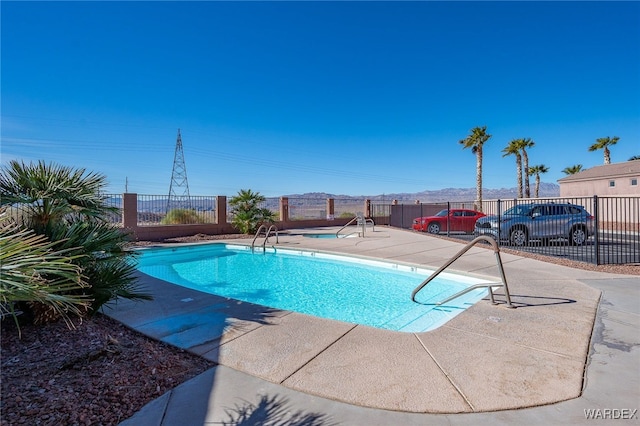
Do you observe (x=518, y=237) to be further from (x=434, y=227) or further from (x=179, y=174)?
(x=179, y=174)

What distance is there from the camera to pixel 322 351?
3.03 meters

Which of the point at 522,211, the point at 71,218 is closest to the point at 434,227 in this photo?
the point at 522,211

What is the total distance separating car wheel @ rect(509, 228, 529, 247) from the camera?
10.1 metres

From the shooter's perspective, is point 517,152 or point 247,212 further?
point 517,152

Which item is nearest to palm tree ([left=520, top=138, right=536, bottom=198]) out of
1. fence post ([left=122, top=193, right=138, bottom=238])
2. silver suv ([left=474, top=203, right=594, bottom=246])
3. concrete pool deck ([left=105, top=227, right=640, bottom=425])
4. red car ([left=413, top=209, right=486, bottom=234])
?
red car ([left=413, top=209, right=486, bottom=234])

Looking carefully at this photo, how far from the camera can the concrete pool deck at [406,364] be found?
2.12m

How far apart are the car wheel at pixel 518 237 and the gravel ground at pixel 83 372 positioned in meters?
10.6

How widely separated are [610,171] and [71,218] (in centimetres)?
3192

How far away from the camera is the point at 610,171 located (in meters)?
23.1

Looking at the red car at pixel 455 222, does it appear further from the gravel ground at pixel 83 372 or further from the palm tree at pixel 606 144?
the palm tree at pixel 606 144

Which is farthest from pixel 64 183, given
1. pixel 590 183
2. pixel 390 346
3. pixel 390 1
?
pixel 590 183

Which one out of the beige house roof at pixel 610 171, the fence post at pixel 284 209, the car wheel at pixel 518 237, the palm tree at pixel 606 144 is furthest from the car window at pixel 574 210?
the palm tree at pixel 606 144

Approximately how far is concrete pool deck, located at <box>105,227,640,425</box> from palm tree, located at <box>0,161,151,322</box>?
644mm

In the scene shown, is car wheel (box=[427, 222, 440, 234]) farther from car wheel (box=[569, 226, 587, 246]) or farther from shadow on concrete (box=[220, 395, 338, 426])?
shadow on concrete (box=[220, 395, 338, 426])
